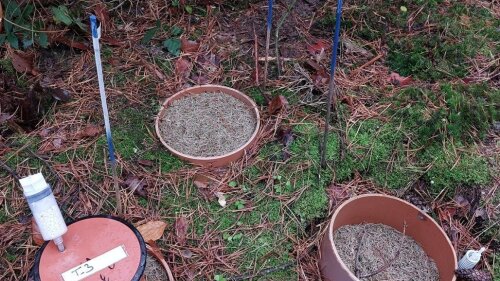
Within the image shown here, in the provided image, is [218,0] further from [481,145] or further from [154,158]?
[481,145]

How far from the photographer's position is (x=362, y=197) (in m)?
1.80

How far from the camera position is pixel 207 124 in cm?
211

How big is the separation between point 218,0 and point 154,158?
1.08 metres

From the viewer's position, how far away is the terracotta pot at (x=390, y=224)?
1666 millimetres

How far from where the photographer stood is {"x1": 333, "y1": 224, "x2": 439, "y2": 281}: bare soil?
1.73 m

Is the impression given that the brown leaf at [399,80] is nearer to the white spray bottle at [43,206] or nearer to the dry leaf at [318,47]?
the dry leaf at [318,47]

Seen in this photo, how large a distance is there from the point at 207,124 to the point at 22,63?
0.91 m

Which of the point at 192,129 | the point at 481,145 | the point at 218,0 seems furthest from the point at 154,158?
the point at 481,145

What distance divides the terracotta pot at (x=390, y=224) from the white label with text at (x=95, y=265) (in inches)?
27.6

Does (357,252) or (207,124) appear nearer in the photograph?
(357,252)

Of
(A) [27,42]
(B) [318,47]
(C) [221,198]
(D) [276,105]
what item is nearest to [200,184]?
(C) [221,198]

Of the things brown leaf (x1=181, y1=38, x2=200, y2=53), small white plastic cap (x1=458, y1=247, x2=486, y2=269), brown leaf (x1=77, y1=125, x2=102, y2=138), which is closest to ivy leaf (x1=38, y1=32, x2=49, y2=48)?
brown leaf (x1=77, y1=125, x2=102, y2=138)

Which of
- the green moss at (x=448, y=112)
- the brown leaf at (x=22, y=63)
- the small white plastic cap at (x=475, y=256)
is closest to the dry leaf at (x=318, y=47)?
the green moss at (x=448, y=112)

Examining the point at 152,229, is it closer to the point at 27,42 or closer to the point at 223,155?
the point at 223,155
